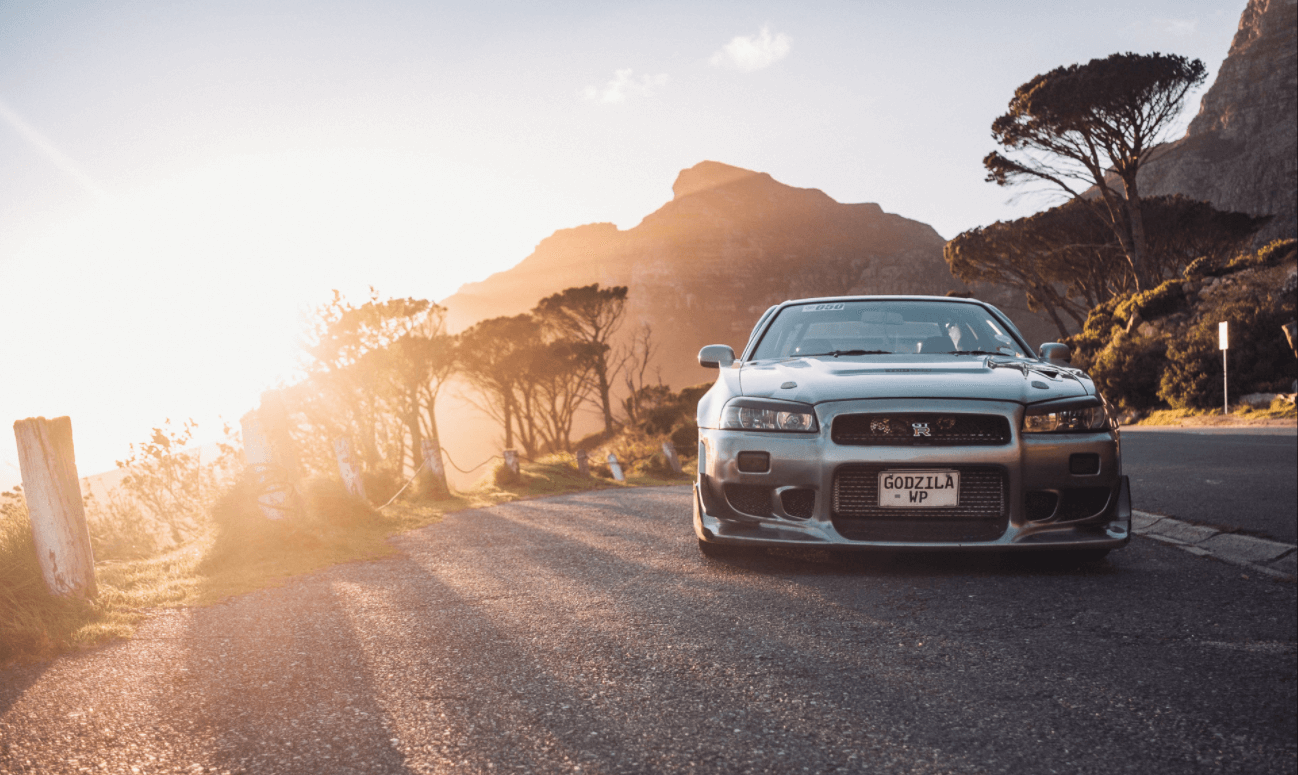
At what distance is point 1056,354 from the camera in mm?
4324

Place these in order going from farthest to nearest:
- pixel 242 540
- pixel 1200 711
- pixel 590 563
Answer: pixel 242 540 → pixel 590 563 → pixel 1200 711

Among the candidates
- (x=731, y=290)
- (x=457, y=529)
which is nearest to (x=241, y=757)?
(x=457, y=529)

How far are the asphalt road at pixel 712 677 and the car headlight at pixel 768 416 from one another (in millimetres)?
746

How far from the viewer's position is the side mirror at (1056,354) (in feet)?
14.1

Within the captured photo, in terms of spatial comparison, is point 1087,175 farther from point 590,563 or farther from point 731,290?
point 731,290

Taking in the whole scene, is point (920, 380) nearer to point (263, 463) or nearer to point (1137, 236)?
point (263, 463)

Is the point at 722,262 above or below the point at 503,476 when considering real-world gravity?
above

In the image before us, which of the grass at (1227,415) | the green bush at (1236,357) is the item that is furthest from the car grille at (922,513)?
the green bush at (1236,357)

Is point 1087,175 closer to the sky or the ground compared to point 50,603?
closer to the sky

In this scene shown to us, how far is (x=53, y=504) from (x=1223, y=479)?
9.16m

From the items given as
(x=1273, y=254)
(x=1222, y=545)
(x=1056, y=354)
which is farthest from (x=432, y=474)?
(x=1273, y=254)

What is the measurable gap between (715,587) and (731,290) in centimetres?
10434

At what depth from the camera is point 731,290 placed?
10625 centimetres

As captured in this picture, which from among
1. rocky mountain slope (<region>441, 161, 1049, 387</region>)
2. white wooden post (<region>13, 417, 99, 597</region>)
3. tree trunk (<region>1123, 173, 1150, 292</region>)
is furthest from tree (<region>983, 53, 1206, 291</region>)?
rocky mountain slope (<region>441, 161, 1049, 387</region>)
